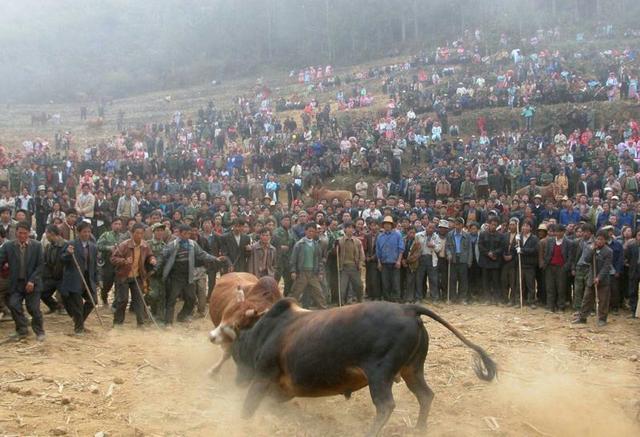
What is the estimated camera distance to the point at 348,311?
688 cm

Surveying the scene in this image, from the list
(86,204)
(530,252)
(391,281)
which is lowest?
(391,281)

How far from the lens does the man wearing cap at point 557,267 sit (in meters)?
13.5

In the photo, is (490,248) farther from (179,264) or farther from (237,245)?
(179,264)

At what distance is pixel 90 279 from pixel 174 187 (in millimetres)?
12558

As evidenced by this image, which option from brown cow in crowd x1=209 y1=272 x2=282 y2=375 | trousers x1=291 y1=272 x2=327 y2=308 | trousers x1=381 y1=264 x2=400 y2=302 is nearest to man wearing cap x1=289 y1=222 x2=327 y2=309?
trousers x1=291 y1=272 x2=327 y2=308

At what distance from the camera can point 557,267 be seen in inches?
536

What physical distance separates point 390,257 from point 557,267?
3362mm

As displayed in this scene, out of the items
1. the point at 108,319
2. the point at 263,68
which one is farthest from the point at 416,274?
the point at 263,68

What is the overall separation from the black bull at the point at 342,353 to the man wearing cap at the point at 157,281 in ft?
16.3

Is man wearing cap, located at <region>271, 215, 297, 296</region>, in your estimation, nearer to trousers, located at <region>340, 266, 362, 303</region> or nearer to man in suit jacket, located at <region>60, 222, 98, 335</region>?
trousers, located at <region>340, 266, 362, 303</region>

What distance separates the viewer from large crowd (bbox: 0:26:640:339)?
39.5ft

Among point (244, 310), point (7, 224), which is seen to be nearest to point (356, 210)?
point (7, 224)

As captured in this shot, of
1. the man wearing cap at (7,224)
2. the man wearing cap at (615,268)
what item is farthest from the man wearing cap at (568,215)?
the man wearing cap at (7,224)

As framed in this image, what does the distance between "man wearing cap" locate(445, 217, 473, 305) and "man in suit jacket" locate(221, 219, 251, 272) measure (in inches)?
171
